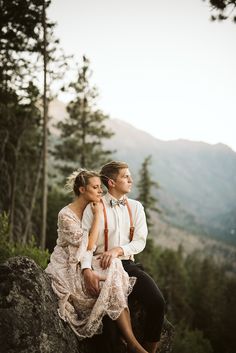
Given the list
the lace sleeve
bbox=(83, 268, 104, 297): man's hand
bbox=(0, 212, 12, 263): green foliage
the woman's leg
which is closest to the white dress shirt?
the lace sleeve

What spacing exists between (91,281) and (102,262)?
28 centimetres

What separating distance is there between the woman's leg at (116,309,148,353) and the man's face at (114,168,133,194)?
160cm

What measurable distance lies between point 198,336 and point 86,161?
19.7 m

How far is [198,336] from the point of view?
32.2 metres

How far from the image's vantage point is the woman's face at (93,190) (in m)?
4.91

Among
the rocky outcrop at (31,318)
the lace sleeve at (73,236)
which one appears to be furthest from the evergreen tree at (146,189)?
the rocky outcrop at (31,318)

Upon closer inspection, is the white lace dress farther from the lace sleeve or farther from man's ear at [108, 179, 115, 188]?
man's ear at [108, 179, 115, 188]

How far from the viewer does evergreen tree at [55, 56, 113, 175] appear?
24328 mm

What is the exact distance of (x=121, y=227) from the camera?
497 centimetres

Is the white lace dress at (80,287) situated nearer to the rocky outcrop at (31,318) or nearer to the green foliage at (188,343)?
the rocky outcrop at (31,318)

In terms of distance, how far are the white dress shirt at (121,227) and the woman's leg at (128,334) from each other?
2.67 feet

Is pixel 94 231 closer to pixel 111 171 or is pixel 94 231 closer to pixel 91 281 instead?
pixel 91 281

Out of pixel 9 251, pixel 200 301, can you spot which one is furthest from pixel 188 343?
pixel 200 301

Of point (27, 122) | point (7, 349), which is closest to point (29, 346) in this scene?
point (7, 349)
